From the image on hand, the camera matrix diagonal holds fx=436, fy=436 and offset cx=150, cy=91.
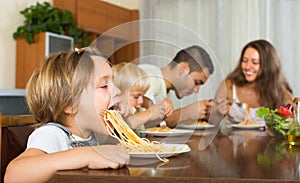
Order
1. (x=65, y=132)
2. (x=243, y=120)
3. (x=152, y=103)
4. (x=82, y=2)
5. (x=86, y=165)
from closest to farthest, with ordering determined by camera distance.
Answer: (x=86, y=165) → (x=152, y=103) → (x=65, y=132) → (x=243, y=120) → (x=82, y=2)

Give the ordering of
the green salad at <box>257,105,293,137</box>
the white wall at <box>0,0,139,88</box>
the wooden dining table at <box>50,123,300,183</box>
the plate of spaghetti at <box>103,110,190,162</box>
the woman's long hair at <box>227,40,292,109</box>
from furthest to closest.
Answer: the white wall at <box>0,0,139,88</box>, the woman's long hair at <box>227,40,292,109</box>, the green salad at <box>257,105,293,137</box>, the plate of spaghetti at <box>103,110,190,162</box>, the wooden dining table at <box>50,123,300,183</box>

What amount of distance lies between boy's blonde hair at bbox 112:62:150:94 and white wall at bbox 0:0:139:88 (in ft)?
8.71

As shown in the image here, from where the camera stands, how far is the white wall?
3.31m

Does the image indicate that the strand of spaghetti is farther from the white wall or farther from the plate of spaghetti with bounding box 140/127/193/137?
the white wall

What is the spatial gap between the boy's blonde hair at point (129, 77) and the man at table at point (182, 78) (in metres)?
0.02

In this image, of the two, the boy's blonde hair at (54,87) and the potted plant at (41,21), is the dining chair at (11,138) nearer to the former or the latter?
the boy's blonde hair at (54,87)

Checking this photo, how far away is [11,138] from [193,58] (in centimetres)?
57

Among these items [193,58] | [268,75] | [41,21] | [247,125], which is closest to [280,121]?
[247,125]

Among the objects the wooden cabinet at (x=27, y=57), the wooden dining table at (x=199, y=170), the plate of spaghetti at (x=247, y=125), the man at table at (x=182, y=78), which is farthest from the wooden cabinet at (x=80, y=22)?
the plate of spaghetti at (x=247, y=125)

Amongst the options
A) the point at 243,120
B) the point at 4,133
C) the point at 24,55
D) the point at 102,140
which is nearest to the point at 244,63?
the point at 243,120

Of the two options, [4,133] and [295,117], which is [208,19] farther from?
[4,133]

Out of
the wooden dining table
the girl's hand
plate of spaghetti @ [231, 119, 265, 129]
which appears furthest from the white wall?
the girl's hand

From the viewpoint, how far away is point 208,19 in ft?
14.4

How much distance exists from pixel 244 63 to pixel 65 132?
200cm
